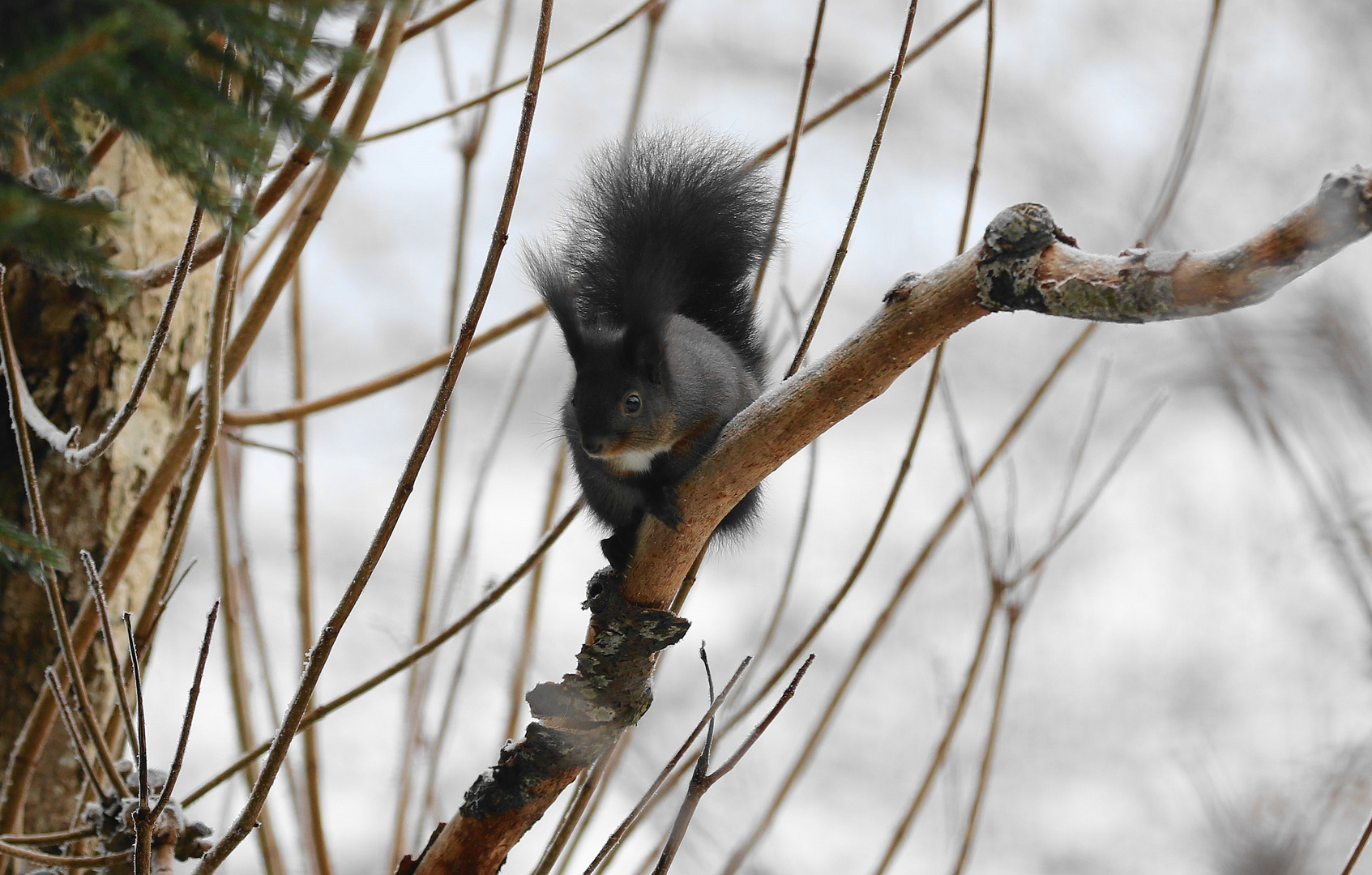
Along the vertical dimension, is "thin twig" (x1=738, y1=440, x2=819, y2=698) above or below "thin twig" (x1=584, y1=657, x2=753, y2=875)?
above

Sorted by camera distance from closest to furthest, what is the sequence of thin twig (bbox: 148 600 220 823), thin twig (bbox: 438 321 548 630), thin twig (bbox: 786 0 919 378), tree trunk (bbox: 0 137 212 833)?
thin twig (bbox: 148 600 220 823) → thin twig (bbox: 786 0 919 378) → tree trunk (bbox: 0 137 212 833) → thin twig (bbox: 438 321 548 630)

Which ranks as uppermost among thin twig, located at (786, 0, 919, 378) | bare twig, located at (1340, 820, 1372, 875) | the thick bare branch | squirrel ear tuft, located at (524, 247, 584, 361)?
squirrel ear tuft, located at (524, 247, 584, 361)

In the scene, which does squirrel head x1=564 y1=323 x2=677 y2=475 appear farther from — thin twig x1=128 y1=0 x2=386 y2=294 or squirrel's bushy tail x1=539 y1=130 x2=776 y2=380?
thin twig x1=128 y1=0 x2=386 y2=294

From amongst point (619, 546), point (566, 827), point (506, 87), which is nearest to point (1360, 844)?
point (566, 827)

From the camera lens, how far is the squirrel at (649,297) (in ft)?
4.95

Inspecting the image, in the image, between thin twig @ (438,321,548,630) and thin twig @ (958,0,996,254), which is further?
thin twig @ (438,321,548,630)

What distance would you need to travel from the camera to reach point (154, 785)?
3.79ft

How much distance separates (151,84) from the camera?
502 mm

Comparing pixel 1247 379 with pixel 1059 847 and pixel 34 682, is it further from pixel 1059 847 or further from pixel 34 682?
pixel 1059 847

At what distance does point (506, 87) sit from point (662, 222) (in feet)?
1.05

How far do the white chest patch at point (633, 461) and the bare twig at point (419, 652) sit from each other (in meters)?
0.49

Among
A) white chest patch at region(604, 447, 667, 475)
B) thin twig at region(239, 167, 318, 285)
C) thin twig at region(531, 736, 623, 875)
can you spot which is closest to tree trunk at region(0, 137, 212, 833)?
thin twig at region(239, 167, 318, 285)

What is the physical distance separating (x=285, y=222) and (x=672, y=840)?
44.4 inches

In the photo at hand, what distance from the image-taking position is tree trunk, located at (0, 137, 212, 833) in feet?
4.66
